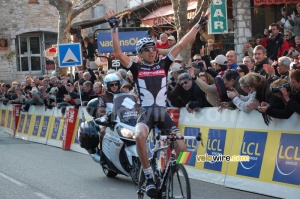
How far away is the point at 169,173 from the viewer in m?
8.53

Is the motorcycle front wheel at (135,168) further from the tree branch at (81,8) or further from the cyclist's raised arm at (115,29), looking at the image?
the tree branch at (81,8)

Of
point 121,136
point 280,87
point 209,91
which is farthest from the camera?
point 209,91

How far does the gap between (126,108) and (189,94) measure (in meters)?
2.13

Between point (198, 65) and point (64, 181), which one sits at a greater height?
point (198, 65)

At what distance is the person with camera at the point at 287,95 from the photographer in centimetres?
969

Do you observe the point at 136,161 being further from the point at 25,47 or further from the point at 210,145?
the point at 25,47

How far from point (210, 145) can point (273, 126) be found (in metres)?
1.81

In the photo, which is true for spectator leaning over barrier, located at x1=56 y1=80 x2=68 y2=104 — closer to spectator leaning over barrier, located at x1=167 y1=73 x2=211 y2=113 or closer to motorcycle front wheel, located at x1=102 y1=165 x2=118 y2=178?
spectator leaning over barrier, located at x1=167 y1=73 x2=211 y2=113

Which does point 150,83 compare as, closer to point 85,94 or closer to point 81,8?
point 85,94

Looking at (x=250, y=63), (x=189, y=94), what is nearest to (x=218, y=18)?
(x=250, y=63)

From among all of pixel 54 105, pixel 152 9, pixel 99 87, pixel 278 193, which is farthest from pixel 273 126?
pixel 152 9

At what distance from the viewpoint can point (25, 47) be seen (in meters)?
51.4

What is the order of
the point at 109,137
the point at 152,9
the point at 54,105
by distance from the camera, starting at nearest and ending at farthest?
the point at 109,137 < the point at 54,105 < the point at 152,9

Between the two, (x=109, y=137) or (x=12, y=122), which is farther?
(x=12, y=122)
